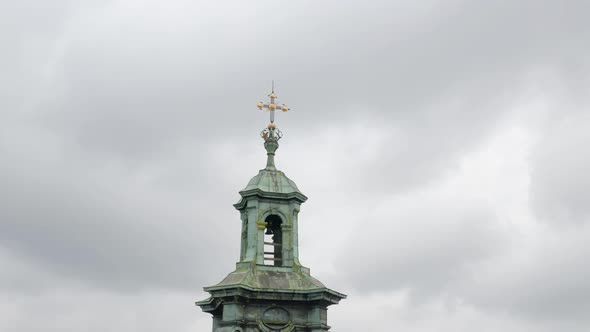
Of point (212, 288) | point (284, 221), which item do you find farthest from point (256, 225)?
point (212, 288)

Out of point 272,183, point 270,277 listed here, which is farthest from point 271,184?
point 270,277

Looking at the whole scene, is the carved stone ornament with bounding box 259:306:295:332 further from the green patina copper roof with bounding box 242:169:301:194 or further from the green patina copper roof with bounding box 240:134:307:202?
the green patina copper roof with bounding box 242:169:301:194

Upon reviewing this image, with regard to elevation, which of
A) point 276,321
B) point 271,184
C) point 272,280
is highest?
point 271,184

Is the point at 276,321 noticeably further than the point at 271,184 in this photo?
No

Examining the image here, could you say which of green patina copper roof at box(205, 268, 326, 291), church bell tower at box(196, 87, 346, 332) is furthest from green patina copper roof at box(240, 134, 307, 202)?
green patina copper roof at box(205, 268, 326, 291)

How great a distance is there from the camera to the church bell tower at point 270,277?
37062 mm

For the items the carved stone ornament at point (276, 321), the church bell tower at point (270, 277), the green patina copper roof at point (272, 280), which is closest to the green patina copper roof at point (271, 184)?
the church bell tower at point (270, 277)

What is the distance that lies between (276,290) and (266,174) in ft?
22.5

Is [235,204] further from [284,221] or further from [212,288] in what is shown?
[212,288]

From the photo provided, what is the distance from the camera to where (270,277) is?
126 feet

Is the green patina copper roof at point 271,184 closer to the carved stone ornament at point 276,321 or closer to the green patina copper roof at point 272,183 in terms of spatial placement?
the green patina copper roof at point 272,183

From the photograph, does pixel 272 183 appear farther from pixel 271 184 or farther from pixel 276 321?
pixel 276 321

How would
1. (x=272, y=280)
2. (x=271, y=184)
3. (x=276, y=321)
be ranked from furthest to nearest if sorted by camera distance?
1. (x=271, y=184)
2. (x=272, y=280)
3. (x=276, y=321)

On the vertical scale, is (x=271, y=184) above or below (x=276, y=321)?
above
